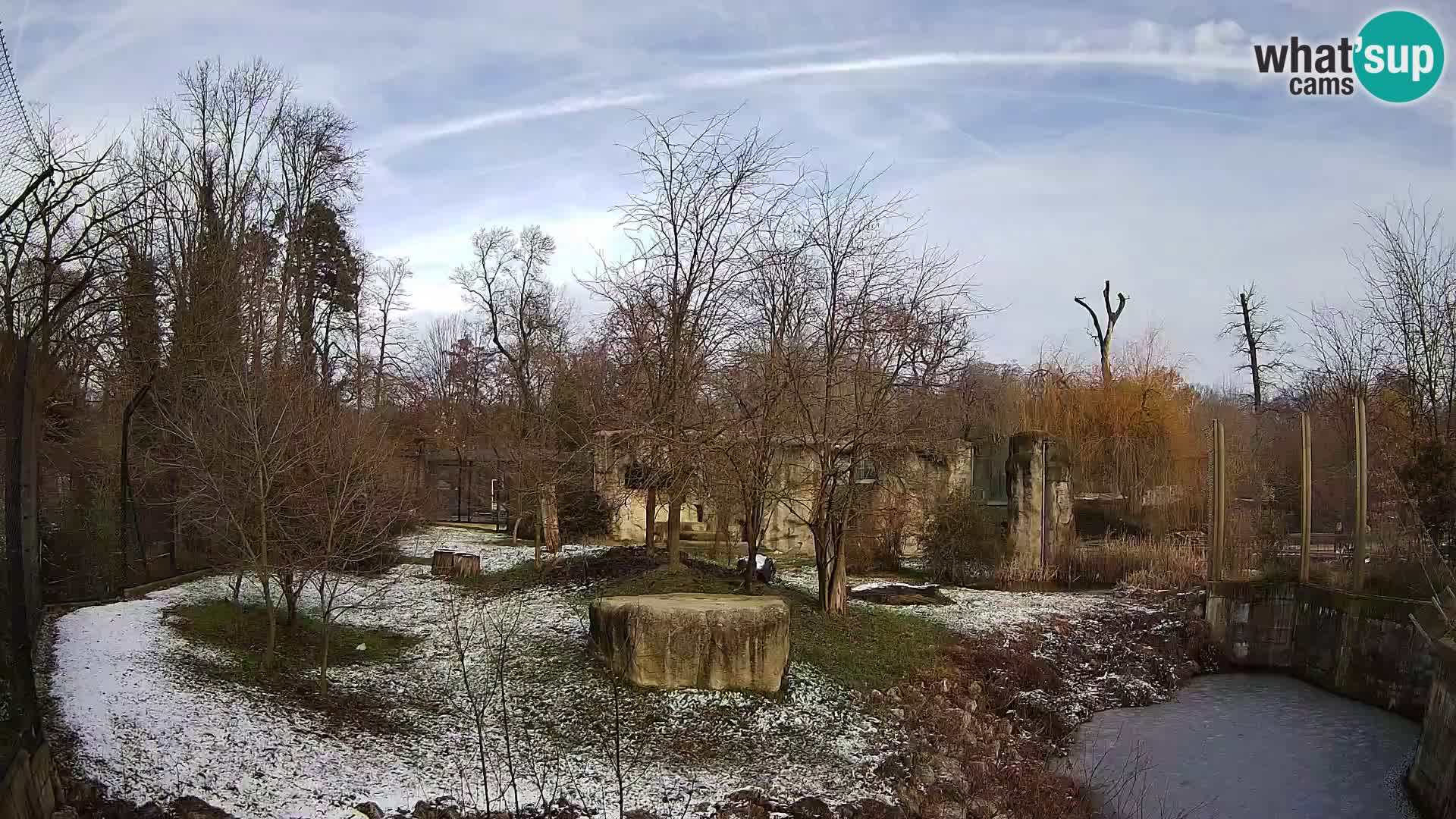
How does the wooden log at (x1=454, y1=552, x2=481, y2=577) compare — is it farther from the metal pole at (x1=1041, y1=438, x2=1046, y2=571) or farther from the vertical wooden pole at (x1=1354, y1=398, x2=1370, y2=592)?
the vertical wooden pole at (x1=1354, y1=398, x2=1370, y2=592)

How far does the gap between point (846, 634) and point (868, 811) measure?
424cm

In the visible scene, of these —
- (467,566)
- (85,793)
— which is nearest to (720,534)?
(467,566)

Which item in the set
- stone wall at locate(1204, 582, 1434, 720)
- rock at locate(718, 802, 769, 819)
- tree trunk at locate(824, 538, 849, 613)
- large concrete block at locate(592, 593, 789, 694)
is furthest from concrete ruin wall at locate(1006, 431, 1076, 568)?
rock at locate(718, 802, 769, 819)

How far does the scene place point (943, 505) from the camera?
18.4 meters

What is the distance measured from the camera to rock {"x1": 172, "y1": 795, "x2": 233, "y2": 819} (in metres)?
6.54

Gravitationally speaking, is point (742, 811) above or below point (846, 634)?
below

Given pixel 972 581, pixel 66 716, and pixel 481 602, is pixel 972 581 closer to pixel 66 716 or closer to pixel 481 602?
pixel 481 602

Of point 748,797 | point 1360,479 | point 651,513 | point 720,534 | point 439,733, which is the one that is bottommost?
point 748,797

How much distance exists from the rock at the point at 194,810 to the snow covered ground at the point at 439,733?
0.13 meters

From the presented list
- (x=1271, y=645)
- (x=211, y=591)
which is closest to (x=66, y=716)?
(x=211, y=591)

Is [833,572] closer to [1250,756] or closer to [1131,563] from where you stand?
[1250,756]

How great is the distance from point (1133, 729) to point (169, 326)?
692 inches

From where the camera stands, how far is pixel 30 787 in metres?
5.59

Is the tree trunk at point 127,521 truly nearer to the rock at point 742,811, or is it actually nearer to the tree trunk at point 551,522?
the tree trunk at point 551,522
